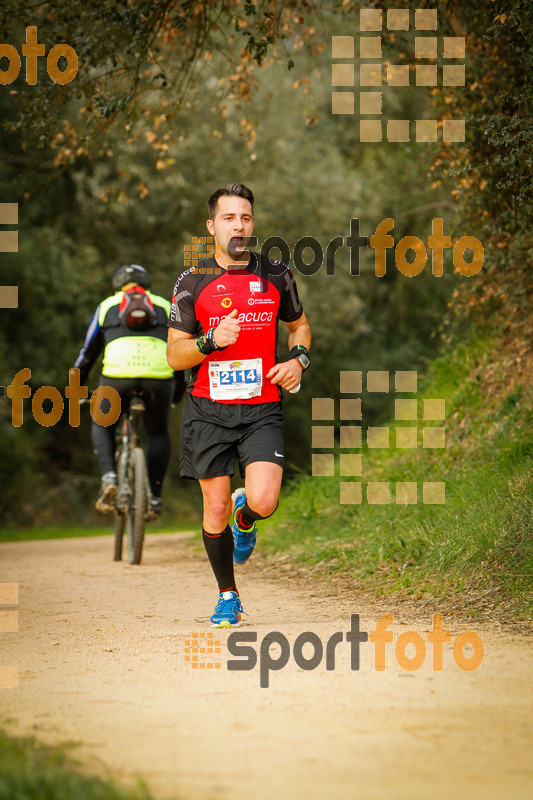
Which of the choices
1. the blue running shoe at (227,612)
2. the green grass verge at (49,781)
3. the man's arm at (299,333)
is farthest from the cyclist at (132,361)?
the green grass verge at (49,781)

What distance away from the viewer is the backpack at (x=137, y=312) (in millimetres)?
8344

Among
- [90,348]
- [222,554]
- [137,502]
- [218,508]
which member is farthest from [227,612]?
[90,348]


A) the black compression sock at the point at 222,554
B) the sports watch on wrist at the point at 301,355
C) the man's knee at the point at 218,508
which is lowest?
the black compression sock at the point at 222,554

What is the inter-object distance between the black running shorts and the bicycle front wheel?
10.0 ft

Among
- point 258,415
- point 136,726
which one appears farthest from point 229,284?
point 136,726

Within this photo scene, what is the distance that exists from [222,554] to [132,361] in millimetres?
3302

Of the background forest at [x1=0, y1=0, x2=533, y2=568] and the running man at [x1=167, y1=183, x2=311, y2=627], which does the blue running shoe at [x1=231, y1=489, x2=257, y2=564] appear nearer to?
the running man at [x1=167, y1=183, x2=311, y2=627]

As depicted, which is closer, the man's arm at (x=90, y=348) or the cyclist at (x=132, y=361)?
the cyclist at (x=132, y=361)

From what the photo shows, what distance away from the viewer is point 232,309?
17.3 ft

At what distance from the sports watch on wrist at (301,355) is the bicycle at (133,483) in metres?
3.14

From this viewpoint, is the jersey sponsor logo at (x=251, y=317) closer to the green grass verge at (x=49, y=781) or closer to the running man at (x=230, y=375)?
the running man at (x=230, y=375)

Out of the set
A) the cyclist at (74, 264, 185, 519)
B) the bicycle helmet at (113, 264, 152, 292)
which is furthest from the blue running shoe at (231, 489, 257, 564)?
the bicycle helmet at (113, 264, 152, 292)

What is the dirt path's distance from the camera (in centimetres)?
289

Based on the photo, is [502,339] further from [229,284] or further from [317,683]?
[317,683]
